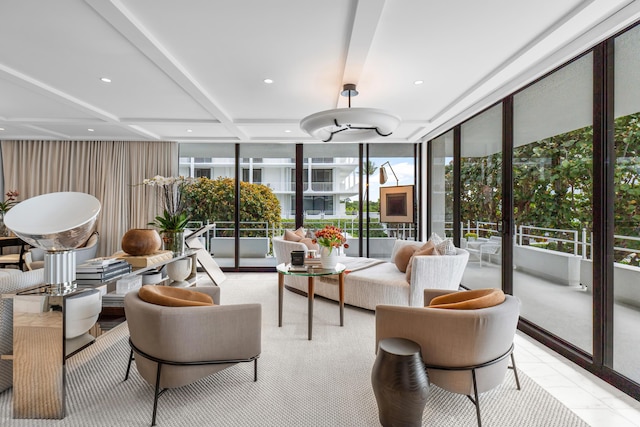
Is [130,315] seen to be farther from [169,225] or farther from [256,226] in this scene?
[256,226]

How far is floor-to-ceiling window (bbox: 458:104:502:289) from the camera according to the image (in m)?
3.64

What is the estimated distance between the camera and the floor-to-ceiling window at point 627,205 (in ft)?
6.70

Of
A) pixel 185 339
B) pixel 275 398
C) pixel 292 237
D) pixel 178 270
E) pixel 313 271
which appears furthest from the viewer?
pixel 292 237

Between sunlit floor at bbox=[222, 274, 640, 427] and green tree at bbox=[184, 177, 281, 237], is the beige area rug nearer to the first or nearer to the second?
sunlit floor at bbox=[222, 274, 640, 427]

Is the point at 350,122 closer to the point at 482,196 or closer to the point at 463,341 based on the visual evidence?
the point at 463,341

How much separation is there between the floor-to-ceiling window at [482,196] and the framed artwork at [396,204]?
1152 millimetres

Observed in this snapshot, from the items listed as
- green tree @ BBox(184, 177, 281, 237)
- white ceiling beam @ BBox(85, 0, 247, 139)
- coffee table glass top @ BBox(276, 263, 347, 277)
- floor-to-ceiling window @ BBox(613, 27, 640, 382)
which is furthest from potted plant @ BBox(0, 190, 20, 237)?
floor-to-ceiling window @ BBox(613, 27, 640, 382)

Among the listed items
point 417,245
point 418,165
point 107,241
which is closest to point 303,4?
point 417,245

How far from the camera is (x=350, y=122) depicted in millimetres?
2682

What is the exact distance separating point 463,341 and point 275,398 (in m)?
1.17

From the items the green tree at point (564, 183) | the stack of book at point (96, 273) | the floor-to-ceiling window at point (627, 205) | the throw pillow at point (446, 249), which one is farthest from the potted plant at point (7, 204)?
the floor-to-ceiling window at point (627, 205)

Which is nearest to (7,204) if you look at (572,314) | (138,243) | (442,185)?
(138,243)

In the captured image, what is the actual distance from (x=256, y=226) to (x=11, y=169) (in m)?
4.19

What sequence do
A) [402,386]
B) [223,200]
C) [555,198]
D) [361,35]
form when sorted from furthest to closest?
[223,200]
[555,198]
[361,35]
[402,386]
